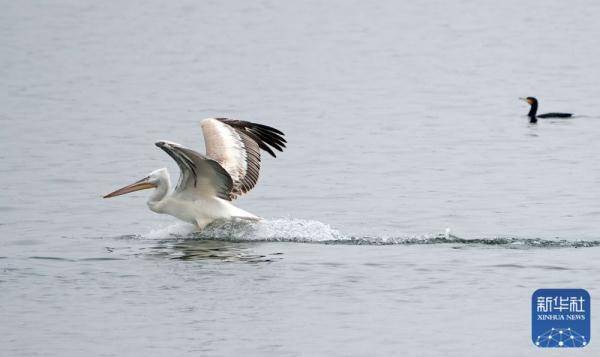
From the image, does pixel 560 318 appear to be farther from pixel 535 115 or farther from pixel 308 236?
pixel 535 115

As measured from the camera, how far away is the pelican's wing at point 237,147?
45.4 feet

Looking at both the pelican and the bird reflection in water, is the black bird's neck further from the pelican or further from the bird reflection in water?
the bird reflection in water

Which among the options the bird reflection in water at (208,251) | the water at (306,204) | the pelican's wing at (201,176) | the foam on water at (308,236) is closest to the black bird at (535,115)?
the water at (306,204)

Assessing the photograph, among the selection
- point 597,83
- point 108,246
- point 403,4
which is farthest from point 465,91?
point 403,4

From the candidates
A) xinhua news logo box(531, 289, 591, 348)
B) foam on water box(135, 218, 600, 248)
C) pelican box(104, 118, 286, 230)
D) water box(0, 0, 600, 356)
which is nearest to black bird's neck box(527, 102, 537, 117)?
water box(0, 0, 600, 356)

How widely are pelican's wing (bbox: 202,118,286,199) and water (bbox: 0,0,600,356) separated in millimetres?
572

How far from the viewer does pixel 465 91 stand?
99.6ft

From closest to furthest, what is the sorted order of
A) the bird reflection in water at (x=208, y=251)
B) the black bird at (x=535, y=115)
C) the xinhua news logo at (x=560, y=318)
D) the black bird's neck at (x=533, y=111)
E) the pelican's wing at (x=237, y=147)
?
the xinhua news logo at (x=560, y=318) < the bird reflection in water at (x=208, y=251) < the pelican's wing at (x=237, y=147) < the black bird at (x=535, y=115) < the black bird's neck at (x=533, y=111)

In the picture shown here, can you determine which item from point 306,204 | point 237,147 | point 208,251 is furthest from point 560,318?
point 306,204

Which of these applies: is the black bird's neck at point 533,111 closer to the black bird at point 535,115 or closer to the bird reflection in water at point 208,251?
the black bird at point 535,115

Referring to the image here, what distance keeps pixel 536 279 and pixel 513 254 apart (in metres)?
0.97

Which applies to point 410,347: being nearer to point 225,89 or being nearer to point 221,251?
point 221,251

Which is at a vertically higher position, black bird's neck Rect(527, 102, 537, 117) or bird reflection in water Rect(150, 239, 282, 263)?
black bird's neck Rect(527, 102, 537, 117)

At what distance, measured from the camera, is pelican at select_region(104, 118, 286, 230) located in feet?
43.1
